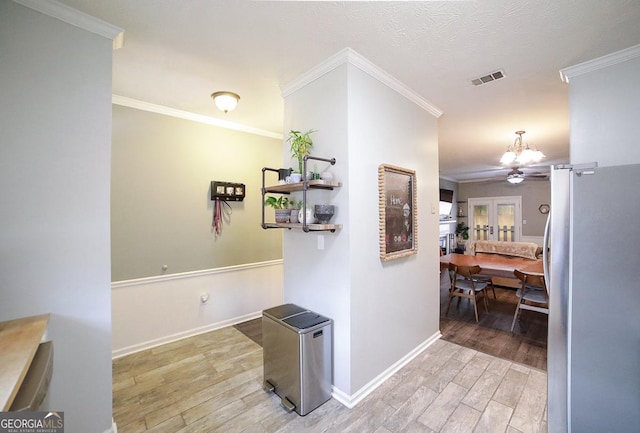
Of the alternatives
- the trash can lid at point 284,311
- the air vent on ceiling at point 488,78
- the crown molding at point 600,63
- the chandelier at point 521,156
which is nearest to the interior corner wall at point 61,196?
the trash can lid at point 284,311

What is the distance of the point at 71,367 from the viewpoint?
155 centimetres

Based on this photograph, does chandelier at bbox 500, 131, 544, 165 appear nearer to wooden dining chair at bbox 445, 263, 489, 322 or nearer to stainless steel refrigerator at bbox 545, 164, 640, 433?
wooden dining chair at bbox 445, 263, 489, 322

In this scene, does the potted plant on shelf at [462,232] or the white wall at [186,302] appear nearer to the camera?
the white wall at [186,302]

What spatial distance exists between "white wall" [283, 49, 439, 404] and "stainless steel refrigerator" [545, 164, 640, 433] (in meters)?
1.17

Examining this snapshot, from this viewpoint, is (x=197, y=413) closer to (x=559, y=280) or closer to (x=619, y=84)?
(x=559, y=280)

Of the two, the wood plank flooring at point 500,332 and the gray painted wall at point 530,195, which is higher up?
the gray painted wall at point 530,195

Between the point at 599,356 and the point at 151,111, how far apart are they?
410cm

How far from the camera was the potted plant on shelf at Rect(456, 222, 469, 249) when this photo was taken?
357 inches

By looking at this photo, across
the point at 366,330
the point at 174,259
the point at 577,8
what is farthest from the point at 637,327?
the point at 174,259

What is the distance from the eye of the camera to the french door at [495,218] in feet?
27.3

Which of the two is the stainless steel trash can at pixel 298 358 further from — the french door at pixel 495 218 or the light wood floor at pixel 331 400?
the french door at pixel 495 218

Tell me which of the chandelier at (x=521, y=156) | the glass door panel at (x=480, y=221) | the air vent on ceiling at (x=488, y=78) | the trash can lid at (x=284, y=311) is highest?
the air vent on ceiling at (x=488, y=78)

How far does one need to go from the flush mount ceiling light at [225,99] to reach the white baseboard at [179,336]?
2599 millimetres

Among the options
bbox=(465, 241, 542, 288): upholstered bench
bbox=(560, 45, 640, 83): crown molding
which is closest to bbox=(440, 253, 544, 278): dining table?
bbox=(465, 241, 542, 288): upholstered bench
